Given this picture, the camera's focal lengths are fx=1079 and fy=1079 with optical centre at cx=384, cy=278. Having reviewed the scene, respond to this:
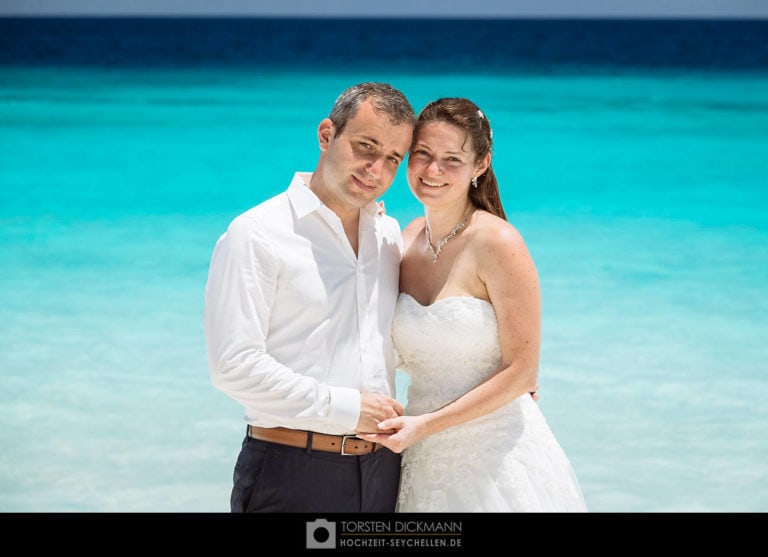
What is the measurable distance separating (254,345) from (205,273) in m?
5.06

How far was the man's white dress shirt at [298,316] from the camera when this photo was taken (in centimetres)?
235

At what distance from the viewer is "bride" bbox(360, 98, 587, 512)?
254 centimetres

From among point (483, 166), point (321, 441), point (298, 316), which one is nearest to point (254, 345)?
point (298, 316)

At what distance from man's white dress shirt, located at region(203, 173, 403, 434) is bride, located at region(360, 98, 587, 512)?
0.43ft

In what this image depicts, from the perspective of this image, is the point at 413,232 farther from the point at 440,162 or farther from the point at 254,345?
the point at 254,345

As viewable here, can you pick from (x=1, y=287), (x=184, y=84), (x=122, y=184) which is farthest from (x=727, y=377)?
(x=184, y=84)

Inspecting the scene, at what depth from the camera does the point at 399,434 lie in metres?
2.43

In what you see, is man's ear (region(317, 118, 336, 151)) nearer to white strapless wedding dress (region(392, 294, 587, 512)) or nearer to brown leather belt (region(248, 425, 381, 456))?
white strapless wedding dress (region(392, 294, 587, 512))

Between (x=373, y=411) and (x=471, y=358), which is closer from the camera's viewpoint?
(x=373, y=411)

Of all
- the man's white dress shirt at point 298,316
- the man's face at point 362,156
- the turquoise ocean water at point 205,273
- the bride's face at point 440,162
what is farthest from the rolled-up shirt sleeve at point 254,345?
the turquoise ocean water at point 205,273

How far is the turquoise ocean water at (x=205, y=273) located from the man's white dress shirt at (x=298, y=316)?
198 cm
